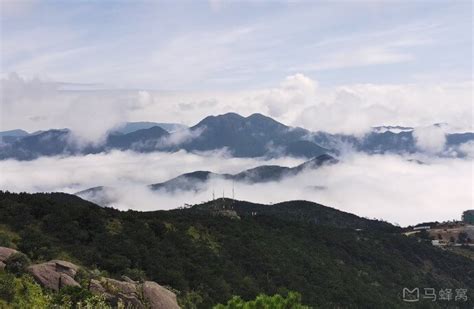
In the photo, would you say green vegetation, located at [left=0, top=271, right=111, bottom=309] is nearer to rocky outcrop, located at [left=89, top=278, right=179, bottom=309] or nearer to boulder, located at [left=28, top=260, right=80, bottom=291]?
boulder, located at [left=28, top=260, right=80, bottom=291]

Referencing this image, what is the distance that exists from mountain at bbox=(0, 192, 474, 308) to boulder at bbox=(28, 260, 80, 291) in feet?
12.7

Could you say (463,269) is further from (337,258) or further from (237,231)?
(237,231)

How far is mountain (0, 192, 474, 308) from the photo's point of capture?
50.3m

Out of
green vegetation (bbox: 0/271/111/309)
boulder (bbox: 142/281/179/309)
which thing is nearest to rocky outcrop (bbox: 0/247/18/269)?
green vegetation (bbox: 0/271/111/309)

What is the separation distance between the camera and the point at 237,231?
86.4 m

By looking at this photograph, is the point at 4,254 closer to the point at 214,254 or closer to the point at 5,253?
the point at 5,253

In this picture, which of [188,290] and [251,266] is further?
[251,266]

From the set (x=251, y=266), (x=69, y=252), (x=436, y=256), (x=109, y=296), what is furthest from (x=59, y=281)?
(x=436, y=256)

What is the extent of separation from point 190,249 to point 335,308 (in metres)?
24.2

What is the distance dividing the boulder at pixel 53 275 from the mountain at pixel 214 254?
12.7 feet

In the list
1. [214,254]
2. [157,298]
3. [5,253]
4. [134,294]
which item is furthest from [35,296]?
[214,254]

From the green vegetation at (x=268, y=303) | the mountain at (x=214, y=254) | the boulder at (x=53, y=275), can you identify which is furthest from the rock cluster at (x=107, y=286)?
the green vegetation at (x=268, y=303)

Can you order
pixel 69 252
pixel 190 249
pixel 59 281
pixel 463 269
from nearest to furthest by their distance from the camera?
1. pixel 59 281
2. pixel 69 252
3. pixel 190 249
4. pixel 463 269

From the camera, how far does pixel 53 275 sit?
3759 centimetres
